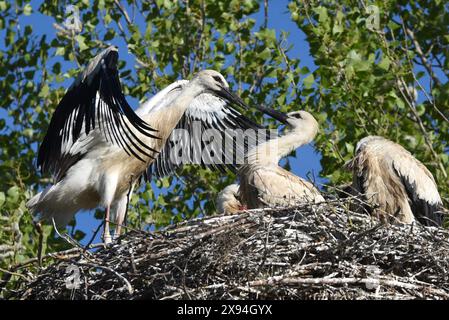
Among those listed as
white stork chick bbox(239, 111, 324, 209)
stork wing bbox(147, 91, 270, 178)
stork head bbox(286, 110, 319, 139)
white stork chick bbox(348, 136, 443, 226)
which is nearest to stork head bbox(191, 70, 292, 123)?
stork head bbox(286, 110, 319, 139)

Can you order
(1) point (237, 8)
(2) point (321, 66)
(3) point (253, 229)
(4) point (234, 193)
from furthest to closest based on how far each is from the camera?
(1) point (237, 8) < (2) point (321, 66) < (4) point (234, 193) < (3) point (253, 229)

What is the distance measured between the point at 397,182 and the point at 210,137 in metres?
2.20

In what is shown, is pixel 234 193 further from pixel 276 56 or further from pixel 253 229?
pixel 253 229

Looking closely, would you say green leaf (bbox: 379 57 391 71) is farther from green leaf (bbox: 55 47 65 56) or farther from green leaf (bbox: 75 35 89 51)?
green leaf (bbox: 55 47 65 56)

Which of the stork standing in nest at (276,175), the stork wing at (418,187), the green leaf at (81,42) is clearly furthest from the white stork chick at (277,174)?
the green leaf at (81,42)

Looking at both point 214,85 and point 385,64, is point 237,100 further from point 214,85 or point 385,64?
point 385,64

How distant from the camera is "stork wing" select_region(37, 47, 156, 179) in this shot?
28.5 feet

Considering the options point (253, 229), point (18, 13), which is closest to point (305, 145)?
point (253, 229)

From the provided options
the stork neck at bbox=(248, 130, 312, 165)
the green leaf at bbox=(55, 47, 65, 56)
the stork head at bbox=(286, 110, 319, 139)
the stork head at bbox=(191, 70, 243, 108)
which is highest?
the green leaf at bbox=(55, 47, 65, 56)

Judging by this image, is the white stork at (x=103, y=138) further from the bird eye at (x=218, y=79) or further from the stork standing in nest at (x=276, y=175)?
the stork standing in nest at (x=276, y=175)

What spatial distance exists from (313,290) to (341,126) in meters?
3.76

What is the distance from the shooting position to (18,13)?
39.8ft

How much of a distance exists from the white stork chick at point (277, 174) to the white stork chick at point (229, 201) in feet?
1.19

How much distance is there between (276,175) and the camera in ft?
27.9
